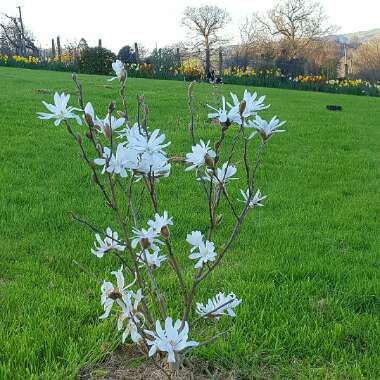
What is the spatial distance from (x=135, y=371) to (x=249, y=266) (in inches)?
50.1

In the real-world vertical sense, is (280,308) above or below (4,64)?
below

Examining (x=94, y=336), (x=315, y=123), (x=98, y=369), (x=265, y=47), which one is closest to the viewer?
(x=98, y=369)

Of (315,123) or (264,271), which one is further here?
(315,123)

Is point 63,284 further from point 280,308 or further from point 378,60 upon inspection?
point 378,60

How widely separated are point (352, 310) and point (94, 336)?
53.8 inches

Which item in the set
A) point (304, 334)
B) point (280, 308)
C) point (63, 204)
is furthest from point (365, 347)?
point (63, 204)

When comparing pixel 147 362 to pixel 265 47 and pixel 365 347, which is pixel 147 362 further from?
pixel 265 47

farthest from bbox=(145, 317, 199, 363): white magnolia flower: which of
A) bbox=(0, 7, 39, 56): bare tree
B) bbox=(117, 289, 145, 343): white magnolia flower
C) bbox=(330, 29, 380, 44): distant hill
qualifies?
bbox=(330, 29, 380, 44): distant hill

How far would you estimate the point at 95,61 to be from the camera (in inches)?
805

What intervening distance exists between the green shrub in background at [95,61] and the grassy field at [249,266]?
14.4 meters

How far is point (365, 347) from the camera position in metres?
2.42

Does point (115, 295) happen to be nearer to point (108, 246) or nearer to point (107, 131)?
point (108, 246)

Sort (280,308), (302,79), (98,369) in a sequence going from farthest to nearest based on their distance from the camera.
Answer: (302,79), (280,308), (98,369)

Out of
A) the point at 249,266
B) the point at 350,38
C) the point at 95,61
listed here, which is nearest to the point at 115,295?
the point at 249,266
